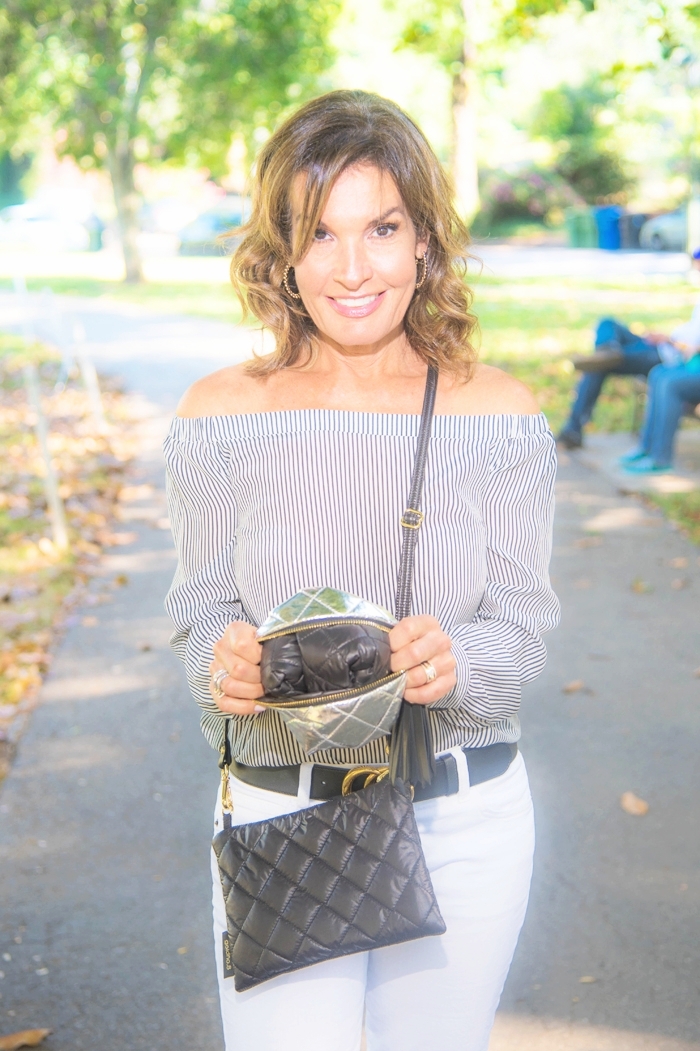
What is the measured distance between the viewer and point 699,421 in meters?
9.90

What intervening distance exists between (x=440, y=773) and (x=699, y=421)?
8.52m

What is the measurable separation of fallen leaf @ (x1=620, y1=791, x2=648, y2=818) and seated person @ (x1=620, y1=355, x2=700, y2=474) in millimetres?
5452

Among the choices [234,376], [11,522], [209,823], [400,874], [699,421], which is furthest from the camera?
[699,421]

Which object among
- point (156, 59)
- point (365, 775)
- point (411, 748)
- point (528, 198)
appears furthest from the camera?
point (528, 198)

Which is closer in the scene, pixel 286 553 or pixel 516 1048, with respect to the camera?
pixel 286 553

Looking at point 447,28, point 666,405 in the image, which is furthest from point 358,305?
point 447,28

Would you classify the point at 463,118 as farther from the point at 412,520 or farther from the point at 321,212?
the point at 412,520

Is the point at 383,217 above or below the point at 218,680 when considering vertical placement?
above

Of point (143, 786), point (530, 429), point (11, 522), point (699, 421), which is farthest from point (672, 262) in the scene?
point (530, 429)

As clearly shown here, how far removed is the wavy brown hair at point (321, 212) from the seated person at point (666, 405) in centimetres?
750

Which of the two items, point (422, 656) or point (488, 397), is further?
point (488, 397)

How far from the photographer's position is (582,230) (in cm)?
3350

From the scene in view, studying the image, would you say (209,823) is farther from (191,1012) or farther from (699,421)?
(699,421)

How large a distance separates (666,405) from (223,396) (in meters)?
7.82
